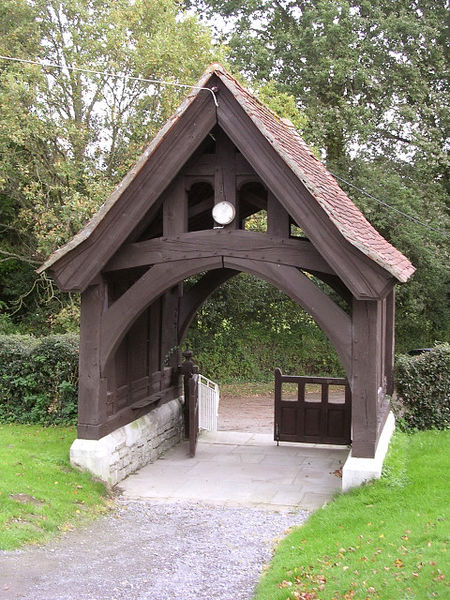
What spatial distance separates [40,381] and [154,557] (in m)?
5.69

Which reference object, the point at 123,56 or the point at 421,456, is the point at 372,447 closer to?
the point at 421,456

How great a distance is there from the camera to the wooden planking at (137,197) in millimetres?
7887

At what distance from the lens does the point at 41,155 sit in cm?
1684

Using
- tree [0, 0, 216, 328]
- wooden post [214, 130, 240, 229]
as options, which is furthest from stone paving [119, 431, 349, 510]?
tree [0, 0, 216, 328]

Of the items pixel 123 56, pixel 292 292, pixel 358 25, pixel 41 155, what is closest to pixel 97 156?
pixel 41 155

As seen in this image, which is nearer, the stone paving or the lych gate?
the lych gate

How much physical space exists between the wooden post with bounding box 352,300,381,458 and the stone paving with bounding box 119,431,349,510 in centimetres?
101

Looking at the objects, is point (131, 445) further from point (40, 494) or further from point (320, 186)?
point (320, 186)

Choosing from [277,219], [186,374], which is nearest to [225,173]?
[277,219]

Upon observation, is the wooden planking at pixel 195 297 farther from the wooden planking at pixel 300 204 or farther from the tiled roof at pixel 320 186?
the wooden planking at pixel 300 204

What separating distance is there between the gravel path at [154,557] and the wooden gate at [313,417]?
3.36m

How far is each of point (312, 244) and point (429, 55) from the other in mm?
16608

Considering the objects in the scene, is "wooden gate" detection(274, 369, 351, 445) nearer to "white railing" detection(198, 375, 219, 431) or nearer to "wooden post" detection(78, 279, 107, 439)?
"white railing" detection(198, 375, 219, 431)

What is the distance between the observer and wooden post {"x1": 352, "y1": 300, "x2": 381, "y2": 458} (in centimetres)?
777
